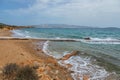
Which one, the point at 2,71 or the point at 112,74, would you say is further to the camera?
the point at 112,74

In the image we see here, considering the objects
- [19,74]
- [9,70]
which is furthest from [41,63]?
[19,74]

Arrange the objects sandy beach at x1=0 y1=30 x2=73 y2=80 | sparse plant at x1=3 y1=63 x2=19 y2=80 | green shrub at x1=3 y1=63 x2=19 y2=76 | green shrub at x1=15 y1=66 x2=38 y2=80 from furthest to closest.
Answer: sandy beach at x1=0 y1=30 x2=73 y2=80
green shrub at x1=3 y1=63 x2=19 y2=76
sparse plant at x1=3 y1=63 x2=19 y2=80
green shrub at x1=15 y1=66 x2=38 y2=80

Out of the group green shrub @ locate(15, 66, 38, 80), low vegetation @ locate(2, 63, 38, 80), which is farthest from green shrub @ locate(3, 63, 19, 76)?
green shrub @ locate(15, 66, 38, 80)

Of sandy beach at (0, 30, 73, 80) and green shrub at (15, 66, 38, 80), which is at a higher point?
green shrub at (15, 66, 38, 80)

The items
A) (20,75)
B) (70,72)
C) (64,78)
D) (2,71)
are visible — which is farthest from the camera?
(70,72)

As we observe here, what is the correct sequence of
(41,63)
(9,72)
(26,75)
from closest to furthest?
(26,75) < (9,72) < (41,63)

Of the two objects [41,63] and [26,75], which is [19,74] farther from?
[41,63]

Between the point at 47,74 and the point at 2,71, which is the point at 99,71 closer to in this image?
the point at 47,74

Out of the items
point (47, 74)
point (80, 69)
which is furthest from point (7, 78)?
point (80, 69)

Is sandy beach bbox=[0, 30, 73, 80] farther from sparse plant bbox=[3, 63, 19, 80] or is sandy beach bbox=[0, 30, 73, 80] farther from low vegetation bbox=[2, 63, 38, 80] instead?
sparse plant bbox=[3, 63, 19, 80]

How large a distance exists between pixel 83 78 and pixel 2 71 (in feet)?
12.1

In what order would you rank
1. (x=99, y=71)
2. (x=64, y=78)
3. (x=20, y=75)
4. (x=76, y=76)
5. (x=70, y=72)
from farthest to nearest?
(x=99, y=71) < (x=70, y=72) < (x=76, y=76) < (x=64, y=78) < (x=20, y=75)

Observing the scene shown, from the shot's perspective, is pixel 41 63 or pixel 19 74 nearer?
pixel 19 74

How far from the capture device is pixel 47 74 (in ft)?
26.4
